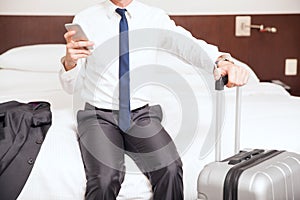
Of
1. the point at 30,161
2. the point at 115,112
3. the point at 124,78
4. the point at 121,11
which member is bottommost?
the point at 30,161

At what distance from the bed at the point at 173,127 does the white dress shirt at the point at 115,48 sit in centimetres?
14

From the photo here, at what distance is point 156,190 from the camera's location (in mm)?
1634

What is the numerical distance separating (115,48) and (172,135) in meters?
0.36

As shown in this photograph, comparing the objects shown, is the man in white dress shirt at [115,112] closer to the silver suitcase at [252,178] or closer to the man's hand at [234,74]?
the man's hand at [234,74]

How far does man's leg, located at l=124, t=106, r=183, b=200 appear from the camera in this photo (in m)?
1.62

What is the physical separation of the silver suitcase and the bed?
0.79ft

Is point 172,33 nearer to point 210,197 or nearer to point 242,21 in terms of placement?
point 210,197

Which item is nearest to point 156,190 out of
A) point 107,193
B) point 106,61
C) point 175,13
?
point 107,193

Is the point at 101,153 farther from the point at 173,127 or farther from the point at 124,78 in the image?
the point at 173,127

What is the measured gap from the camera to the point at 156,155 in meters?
1.67

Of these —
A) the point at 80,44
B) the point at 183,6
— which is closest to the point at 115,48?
the point at 80,44

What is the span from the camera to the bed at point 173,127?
1.65 meters

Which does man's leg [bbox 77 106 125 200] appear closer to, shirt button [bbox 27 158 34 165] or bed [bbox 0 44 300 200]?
bed [bbox 0 44 300 200]

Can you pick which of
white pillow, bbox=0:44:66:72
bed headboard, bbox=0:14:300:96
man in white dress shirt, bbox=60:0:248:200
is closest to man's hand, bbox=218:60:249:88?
man in white dress shirt, bbox=60:0:248:200
